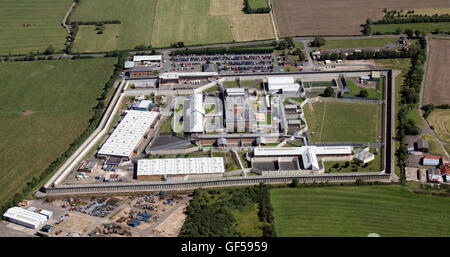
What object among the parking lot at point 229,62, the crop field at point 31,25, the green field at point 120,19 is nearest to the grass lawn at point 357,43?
the parking lot at point 229,62

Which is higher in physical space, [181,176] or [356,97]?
[356,97]

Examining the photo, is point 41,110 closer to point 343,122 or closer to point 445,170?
point 343,122

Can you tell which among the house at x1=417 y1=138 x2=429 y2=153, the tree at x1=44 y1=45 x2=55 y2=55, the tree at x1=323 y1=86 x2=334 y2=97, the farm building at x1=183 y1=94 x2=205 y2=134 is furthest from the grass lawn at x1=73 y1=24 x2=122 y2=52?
the house at x1=417 y1=138 x2=429 y2=153

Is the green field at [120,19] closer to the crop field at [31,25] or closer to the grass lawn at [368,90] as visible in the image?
the crop field at [31,25]

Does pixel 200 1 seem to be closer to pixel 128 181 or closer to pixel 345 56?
pixel 345 56

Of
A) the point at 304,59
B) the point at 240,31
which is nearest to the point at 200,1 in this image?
the point at 240,31

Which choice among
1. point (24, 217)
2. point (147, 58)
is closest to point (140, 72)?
point (147, 58)

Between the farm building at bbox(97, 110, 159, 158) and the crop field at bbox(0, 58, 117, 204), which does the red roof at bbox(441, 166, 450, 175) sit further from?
the crop field at bbox(0, 58, 117, 204)
